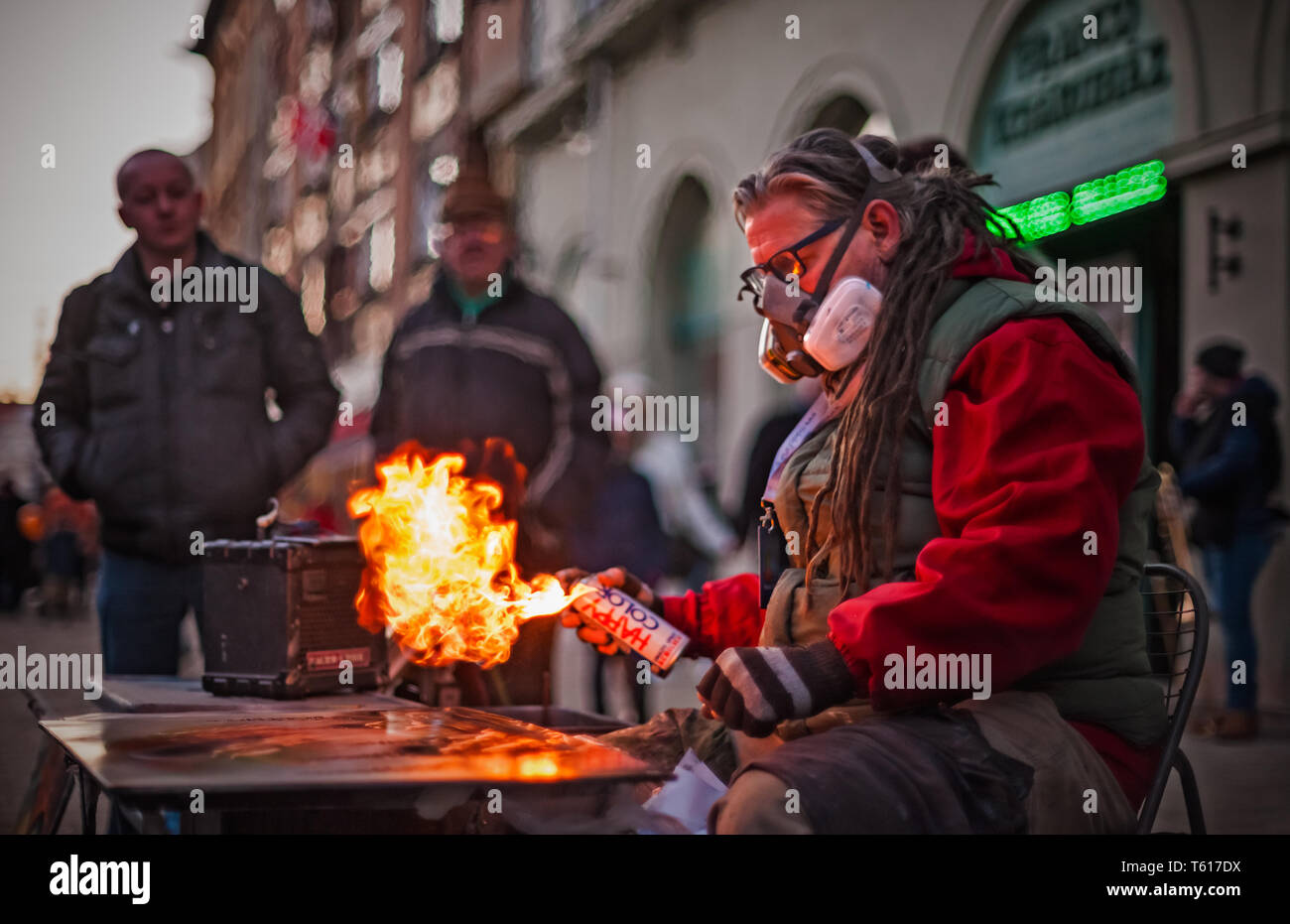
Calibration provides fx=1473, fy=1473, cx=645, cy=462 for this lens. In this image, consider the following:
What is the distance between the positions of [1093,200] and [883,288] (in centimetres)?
831

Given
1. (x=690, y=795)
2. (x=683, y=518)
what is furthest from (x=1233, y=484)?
(x=690, y=795)

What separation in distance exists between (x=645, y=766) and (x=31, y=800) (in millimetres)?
1572

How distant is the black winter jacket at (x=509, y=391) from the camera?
538 centimetres

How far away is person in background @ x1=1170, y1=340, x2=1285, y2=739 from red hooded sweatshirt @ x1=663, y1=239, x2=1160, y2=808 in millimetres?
5652

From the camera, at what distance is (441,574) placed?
3.33 metres

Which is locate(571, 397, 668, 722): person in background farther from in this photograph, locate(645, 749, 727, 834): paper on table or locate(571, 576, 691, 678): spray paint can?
locate(645, 749, 727, 834): paper on table

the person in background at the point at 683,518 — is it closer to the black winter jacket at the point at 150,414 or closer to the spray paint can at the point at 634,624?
the black winter jacket at the point at 150,414

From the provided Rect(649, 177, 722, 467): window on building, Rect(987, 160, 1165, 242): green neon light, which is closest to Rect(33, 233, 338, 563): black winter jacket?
Rect(987, 160, 1165, 242): green neon light

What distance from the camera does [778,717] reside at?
7.50 ft

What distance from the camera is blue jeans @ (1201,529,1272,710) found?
25.2ft

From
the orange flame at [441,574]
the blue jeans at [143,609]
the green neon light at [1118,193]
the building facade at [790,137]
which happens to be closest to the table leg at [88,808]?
the orange flame at [441,574]

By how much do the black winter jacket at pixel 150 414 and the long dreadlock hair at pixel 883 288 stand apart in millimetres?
2496
